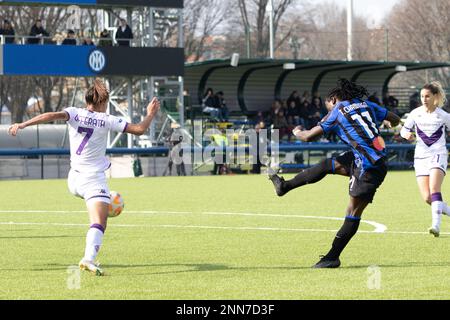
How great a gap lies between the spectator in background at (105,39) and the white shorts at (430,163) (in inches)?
1034

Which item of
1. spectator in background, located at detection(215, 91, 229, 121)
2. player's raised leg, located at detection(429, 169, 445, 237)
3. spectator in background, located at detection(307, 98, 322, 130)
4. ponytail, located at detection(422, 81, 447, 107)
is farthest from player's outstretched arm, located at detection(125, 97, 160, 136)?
spectator in background, located at detection(307, 98, 322, 130)

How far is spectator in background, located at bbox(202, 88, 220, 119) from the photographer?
42594mm

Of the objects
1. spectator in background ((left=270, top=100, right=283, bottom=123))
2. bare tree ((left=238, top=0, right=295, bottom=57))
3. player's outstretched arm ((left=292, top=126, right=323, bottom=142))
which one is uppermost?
bare tree ((left=238, top=0, right=295, bottom=57))

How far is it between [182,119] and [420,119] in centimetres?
2691

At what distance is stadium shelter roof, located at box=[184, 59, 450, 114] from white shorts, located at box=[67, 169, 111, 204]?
32506 mm

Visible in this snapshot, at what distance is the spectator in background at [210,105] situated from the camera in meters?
42.6

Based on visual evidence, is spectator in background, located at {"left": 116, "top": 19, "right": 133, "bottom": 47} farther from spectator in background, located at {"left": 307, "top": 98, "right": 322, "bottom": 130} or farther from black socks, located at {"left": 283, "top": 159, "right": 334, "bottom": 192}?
black socks, located at {"left": 283, "top": 159, "right": 334, "bottom": 192}

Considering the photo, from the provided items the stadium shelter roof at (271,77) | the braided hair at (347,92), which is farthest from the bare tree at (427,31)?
the braided hair at (347,92)

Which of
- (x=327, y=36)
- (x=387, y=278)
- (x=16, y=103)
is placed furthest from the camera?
(x=327, y=36)

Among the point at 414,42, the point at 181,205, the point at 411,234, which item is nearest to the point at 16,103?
the point at 414,42

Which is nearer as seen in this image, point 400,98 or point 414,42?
point 400,98

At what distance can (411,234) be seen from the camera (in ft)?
50.9

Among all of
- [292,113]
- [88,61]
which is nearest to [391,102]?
[292,113]

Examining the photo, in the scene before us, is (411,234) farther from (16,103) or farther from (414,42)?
(414,42)
